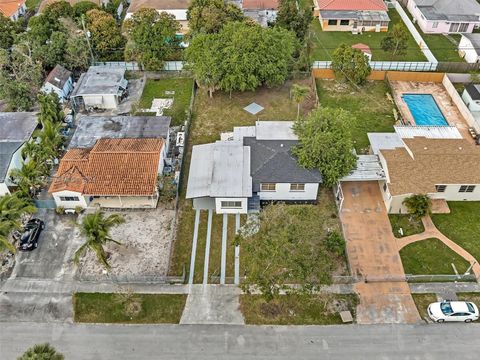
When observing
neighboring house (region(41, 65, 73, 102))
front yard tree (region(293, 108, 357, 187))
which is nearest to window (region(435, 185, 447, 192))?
front yard tree (region(293, 108, 357, 187))

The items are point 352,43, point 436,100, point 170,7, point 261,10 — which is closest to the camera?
point 436,100

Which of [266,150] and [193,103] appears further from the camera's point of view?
[193,103]

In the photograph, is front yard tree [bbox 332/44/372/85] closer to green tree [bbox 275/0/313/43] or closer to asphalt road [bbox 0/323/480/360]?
green tree [bbox 275/0/313/43]

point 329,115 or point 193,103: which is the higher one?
point 329,115

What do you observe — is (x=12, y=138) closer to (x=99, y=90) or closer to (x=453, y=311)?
(x=99, y=90)

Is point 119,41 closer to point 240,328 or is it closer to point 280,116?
point 280,116

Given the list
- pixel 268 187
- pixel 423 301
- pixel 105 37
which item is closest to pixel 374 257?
pixel 423 301

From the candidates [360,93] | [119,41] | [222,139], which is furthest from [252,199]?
[119,41]

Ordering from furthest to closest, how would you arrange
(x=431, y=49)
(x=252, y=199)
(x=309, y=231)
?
1. (x=431, y=49)
2. (x=252, y=199)
3. (x=309, y=231)
